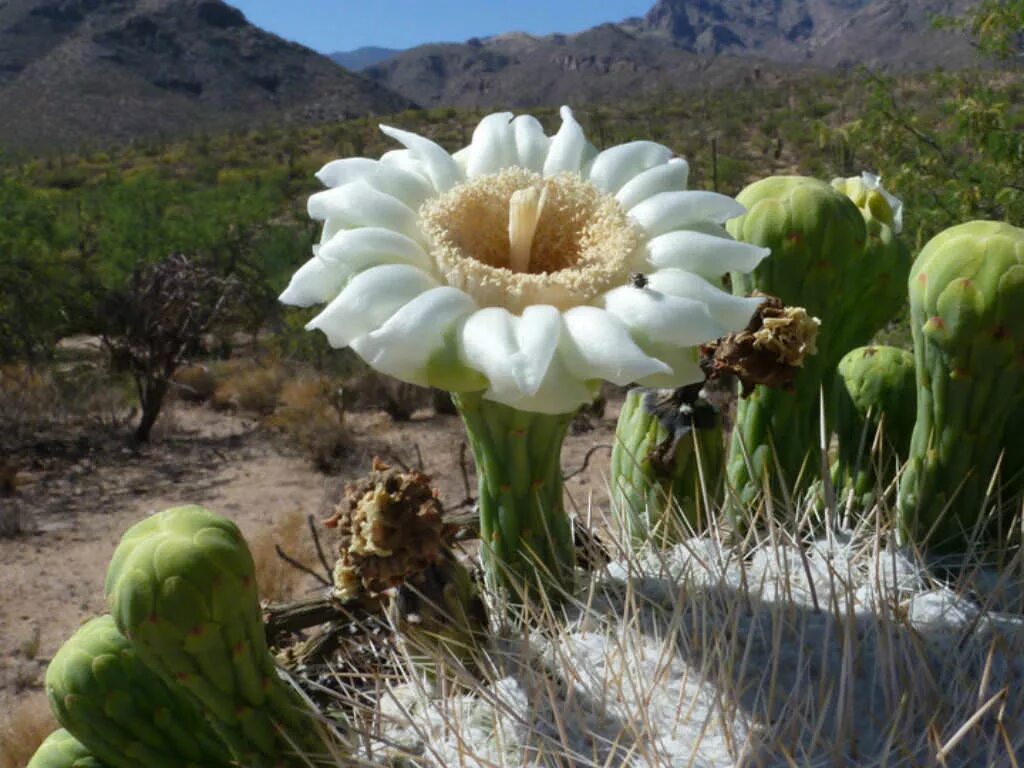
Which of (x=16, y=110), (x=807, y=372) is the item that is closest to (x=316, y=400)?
(x=807, y=372)

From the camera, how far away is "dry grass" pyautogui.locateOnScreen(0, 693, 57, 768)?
3572mm

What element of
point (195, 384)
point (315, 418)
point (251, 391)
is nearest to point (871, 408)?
point (315, 418)

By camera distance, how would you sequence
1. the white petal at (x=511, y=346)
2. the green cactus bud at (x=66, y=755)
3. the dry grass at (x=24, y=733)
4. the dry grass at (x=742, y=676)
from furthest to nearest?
the dry grass at (x=24, y=733)
the green cactus bud at (x=66, y=755)
the dry grass at (x=742, y=676)
the white petal at (x=511, y=346)

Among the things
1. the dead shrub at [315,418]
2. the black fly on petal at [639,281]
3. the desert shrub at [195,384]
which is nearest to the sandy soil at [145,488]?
the dead shrub at [315,418]

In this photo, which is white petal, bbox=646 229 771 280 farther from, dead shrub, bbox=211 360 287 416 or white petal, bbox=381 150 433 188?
dead shrub, bbox=211 360 287 416

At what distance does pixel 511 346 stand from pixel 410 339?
0.10m

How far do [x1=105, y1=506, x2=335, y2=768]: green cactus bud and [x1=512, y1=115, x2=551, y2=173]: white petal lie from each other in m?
0.60

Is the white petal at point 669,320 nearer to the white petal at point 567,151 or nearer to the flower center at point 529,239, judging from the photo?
the flower center at point 529,239

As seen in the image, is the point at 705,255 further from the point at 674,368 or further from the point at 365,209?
the point at 365,209

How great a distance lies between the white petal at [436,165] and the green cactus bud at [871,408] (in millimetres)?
724

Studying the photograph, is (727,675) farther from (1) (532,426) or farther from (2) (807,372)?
(2) (807,372)

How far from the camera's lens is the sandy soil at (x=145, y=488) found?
500 centimetres

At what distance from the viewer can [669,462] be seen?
1422mm

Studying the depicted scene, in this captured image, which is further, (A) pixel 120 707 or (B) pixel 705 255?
(A) pixel 120 707
